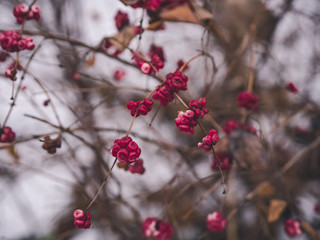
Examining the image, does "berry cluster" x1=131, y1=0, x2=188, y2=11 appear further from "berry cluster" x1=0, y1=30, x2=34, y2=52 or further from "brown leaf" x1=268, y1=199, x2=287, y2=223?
"brown leaf" x1=268, y1=199, x2=287, y2=223

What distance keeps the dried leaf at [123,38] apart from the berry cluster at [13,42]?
0.34 m

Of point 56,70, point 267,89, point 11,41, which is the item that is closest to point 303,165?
point 267,89

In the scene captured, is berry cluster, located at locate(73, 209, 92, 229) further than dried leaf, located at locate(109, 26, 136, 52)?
No

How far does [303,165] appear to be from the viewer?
2.64 meters

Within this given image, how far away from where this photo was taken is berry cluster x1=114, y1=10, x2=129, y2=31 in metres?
1.37

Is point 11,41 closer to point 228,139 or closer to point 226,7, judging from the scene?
point 228,139

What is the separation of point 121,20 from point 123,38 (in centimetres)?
18

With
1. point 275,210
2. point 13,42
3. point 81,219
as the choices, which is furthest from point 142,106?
point 275,210

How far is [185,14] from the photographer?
1146mm

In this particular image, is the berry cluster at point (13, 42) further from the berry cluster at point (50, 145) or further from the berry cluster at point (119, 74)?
the berry cluster at point (119, 74)

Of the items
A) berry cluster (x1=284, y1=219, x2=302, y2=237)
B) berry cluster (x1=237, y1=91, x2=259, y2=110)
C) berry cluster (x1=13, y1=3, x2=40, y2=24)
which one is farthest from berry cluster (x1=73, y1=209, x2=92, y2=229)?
berry cluster (x1=284, y1=219, x2=302, y2=237)

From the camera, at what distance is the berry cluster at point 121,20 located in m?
1.37

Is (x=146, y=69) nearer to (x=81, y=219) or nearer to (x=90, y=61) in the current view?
(x=90, y=61)

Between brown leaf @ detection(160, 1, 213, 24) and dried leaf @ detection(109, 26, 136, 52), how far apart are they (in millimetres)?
189
